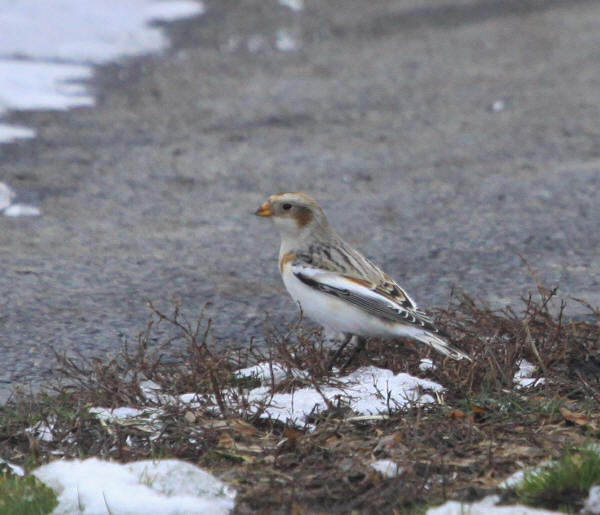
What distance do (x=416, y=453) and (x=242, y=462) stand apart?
661 millimetres

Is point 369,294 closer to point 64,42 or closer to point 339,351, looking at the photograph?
point 339,351

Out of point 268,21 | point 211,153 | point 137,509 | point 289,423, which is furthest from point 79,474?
point 268,21

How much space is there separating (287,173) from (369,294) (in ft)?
13.4

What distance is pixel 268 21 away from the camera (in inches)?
620

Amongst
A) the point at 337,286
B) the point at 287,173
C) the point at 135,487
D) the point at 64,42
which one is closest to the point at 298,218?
the point at 337,286

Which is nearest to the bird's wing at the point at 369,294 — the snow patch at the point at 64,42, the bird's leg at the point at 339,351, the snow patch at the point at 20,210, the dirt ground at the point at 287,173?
the bird's leg at the point at 339,351

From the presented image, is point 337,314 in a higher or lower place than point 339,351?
Result: higher

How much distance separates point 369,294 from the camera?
16.8ft

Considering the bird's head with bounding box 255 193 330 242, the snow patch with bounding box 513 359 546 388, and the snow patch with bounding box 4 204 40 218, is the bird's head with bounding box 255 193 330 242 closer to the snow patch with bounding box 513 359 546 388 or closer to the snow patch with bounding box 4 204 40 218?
the snow patch with bounding box 513 359 546 388

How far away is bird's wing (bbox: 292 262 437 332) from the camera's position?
16.3 ft

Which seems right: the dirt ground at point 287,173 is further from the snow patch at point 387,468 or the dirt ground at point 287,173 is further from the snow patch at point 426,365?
the snow patch at point 387,468

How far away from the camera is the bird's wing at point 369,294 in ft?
16.3

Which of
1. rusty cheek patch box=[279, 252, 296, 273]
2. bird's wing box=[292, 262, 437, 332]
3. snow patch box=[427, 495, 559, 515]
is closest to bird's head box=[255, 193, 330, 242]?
rusty cheek patch box=[279, 252, 296, 273]

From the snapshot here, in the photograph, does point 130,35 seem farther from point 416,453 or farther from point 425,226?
point 416,453
